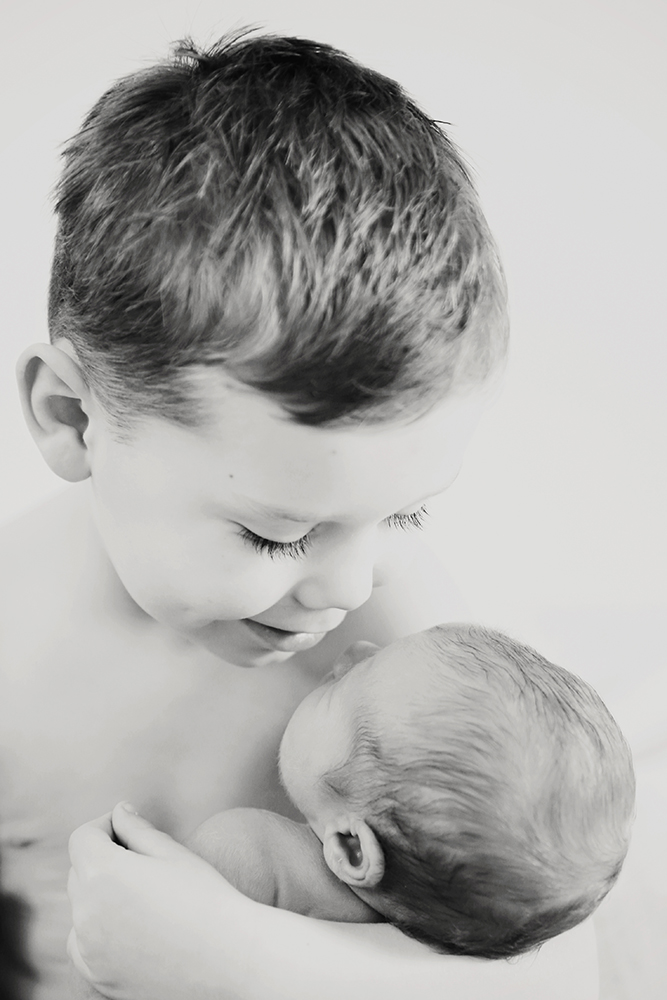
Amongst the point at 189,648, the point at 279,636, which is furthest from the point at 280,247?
the point at 189,648

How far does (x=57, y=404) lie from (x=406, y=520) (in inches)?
10.4

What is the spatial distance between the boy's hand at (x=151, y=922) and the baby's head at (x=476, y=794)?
11 centimetres

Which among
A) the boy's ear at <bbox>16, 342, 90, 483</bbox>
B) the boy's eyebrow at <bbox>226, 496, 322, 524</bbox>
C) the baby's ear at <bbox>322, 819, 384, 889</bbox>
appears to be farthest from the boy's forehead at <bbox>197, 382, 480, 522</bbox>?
the baby's ear at <bbox>322, 819, 384, 889</bbox>

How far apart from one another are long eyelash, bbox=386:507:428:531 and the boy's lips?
11cm

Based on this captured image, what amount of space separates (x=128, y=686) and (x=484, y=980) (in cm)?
37

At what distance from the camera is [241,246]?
0.64 metres

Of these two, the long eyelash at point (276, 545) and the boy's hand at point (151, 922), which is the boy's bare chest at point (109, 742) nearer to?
the boy's hand at point (151, 922)

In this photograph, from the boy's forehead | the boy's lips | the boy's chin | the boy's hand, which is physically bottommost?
the boy's hand

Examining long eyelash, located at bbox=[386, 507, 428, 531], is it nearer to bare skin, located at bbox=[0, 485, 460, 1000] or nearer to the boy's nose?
the boy's nose

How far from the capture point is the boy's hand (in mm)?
792

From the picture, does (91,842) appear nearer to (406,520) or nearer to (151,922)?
(151,922)

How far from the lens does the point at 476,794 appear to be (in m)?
0.77

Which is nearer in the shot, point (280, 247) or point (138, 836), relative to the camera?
point (280, 247)

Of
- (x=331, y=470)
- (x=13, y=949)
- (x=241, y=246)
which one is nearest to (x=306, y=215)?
(x=241, y=246)
